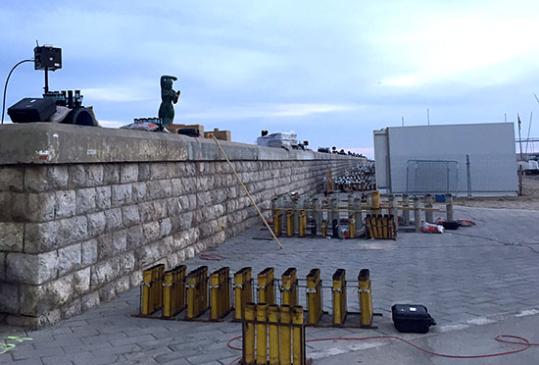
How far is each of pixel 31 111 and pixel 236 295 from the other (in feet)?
12.2

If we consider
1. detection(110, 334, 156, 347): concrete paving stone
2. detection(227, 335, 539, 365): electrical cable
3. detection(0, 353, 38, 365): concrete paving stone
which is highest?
detection(0, 353, 38, 365): concrete paving stone

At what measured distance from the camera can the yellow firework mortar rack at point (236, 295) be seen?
18.1ft

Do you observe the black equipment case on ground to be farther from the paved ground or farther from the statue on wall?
the statue on wall

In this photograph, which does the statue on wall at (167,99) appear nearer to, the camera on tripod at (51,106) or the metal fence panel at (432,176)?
the camera on tripod at (51,106)

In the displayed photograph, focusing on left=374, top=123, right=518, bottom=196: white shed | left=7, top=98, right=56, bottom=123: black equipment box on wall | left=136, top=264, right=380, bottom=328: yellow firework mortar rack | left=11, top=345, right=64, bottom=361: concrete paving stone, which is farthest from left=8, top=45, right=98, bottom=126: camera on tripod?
left=374, top=123, right=518, bottom=196: white shed

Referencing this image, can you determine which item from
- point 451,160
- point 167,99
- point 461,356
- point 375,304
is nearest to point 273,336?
point 461,356

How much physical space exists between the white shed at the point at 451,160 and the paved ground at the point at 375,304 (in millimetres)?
13697

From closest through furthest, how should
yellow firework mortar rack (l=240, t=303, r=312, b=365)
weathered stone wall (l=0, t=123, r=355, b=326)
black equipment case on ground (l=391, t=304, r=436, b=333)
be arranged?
yellow firework mortar rack (l=240, t=303, r=312, b=365) < black equipment case on ground (l=391, t=304, r=436, b=333) < weathered stone wall (l=0, t=123, r=355, b=326)

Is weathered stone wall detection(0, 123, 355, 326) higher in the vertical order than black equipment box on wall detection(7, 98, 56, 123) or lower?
lower

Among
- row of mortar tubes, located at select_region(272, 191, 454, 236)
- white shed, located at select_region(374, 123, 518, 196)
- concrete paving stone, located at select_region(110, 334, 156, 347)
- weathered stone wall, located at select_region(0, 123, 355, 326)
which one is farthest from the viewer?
white shed, located at select_region(374, 123, 518, 196)

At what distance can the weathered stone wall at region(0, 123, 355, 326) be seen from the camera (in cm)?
545

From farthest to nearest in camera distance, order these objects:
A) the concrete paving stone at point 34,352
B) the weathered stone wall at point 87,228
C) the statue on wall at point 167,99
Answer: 1. the statue on wall at point 167,99
2. the weathered stone wall at point 87,228
3. the concrete paving stone at point 34,352

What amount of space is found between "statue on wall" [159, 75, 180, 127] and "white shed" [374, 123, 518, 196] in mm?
17147

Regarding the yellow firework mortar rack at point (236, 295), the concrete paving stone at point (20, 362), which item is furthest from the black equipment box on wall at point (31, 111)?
the concrete paving stone at point (20, 362)
